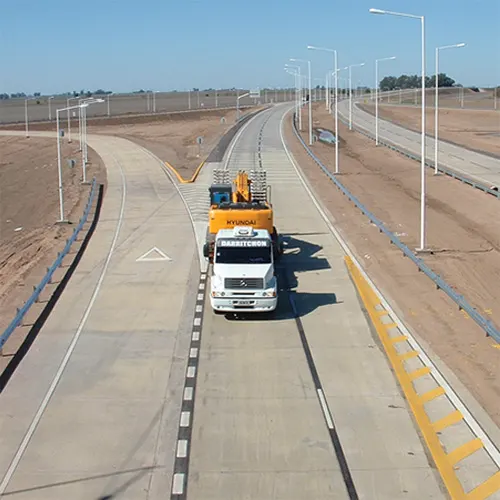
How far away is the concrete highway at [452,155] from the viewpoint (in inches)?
2309

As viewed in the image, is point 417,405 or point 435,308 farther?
point 435,308

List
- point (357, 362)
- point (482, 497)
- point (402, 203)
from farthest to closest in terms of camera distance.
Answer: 1. point (402, 203)
2. point (357, 362)
3. point (482, 497)

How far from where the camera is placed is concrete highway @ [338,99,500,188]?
5864 centimetres

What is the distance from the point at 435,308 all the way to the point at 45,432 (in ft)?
41.0

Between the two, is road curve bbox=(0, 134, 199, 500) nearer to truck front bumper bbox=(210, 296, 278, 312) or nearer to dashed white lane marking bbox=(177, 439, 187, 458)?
dashed white lane marking bbox=(177, 439, 187, 458)

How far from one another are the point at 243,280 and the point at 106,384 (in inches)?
228

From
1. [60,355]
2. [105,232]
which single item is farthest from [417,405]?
[105,232]

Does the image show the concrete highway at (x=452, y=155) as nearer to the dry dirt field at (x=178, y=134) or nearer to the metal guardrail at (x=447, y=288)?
the dry dirt field at (x=178, y=134)

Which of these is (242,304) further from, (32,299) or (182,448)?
(182,448)

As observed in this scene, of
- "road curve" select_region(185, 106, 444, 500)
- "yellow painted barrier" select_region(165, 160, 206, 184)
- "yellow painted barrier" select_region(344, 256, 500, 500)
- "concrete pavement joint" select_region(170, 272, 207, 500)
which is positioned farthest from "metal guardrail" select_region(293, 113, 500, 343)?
"yellow painted barrier" select_region(165, 160, 206, 184)

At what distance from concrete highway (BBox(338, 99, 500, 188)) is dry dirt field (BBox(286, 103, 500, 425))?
321 cm

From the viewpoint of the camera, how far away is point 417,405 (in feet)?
53.2

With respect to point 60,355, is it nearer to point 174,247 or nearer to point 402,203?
point 174,247

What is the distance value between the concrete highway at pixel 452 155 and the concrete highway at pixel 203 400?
3297 cm
